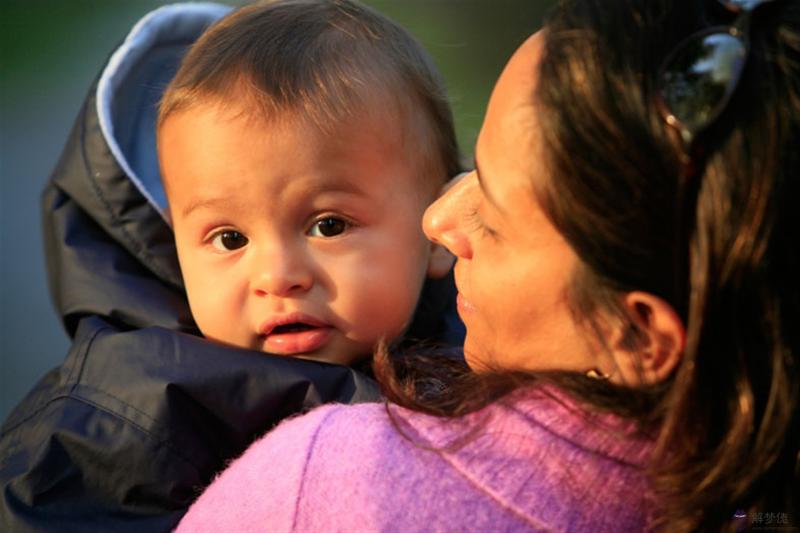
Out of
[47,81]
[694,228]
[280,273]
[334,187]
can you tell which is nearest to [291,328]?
[280,273]

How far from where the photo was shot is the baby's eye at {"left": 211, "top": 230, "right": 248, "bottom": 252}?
2.04m

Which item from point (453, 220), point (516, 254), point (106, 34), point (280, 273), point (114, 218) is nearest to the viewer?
point (516, 254)

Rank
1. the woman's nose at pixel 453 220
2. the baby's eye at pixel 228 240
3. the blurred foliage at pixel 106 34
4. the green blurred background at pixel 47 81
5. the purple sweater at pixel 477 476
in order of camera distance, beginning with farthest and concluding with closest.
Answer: the blurred foliage at pixel 106 34 < the green blurred background at pixel 47 81 < the baby's eye at pixel 228 240 < the woman's nose at pixel 453 220 < the purple sweater at pixel 477 476

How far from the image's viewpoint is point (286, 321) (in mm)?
1978

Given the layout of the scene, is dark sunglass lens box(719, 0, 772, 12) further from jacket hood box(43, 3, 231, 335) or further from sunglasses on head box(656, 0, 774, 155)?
jacket hood box(43, 3, 231, 335)

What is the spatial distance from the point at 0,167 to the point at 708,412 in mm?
3650

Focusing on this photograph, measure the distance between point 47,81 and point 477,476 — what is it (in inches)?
161

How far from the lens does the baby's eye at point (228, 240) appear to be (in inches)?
80.4

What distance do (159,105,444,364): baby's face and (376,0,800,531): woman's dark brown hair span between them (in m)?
0.72

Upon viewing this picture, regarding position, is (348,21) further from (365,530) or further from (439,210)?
(365,530)

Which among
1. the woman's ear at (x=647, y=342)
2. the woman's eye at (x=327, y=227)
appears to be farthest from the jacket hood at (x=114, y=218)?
the woman's ear at (x=647, y=342)

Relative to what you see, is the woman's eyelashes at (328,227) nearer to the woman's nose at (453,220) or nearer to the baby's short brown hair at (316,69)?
the baby's short brown hair at (316,69)

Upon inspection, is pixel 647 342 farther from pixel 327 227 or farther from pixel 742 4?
pixel 327 227

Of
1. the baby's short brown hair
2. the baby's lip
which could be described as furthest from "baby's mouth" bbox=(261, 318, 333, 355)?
the baby's short brown hair
